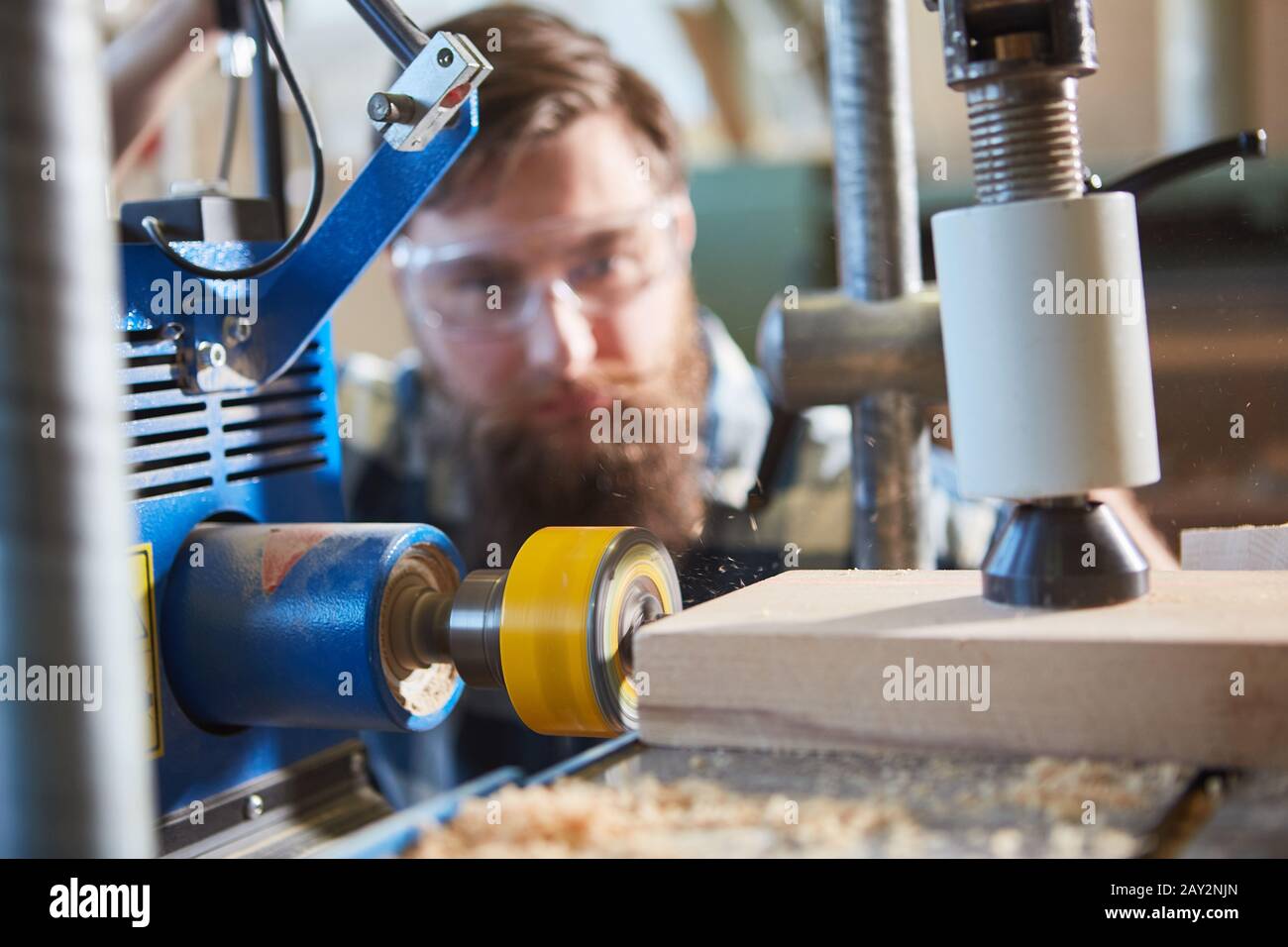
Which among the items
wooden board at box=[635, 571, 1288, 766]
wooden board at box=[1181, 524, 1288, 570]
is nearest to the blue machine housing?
wooden board at box=[635, 571, 1288, 766]

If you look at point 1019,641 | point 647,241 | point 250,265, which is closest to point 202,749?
point 250,265

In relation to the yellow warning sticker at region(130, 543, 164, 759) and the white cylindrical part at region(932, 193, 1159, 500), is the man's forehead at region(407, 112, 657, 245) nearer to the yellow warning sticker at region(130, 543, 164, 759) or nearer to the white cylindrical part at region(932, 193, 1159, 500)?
the yellow warning sticker at region(130, 543, 164, 759)

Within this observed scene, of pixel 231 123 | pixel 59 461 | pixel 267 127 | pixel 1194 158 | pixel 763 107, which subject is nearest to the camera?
pixel 59 461

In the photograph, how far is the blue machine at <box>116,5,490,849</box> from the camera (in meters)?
0.60

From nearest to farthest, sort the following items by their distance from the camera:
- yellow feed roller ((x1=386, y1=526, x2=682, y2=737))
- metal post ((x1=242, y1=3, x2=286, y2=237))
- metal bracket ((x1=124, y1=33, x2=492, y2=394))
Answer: yellow feed roller ((x1=386, y1=526, x2=682, y2=737)) → metal bracket ((x1=124, y1=33, x2=492, y2=394)) → metal post ((x1=242, y1=3, x2=286, y2=237))

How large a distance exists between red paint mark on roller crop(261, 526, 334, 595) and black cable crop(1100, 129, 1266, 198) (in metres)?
0.46

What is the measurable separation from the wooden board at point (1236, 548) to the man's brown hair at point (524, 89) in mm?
960

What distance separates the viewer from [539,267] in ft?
4.91

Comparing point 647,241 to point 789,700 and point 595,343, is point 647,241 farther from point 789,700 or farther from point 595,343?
point 789,700

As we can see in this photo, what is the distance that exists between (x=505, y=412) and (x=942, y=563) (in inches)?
23.4

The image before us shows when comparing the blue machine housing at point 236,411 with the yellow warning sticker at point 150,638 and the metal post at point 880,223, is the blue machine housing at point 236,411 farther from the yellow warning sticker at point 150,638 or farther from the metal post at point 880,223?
the metal post at point 880,223

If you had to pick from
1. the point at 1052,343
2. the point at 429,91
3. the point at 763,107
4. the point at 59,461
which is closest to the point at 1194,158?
the point at 1052,343

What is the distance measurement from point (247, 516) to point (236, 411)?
57 millimetres

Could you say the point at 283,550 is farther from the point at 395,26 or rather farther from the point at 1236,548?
the point at 1236,548
